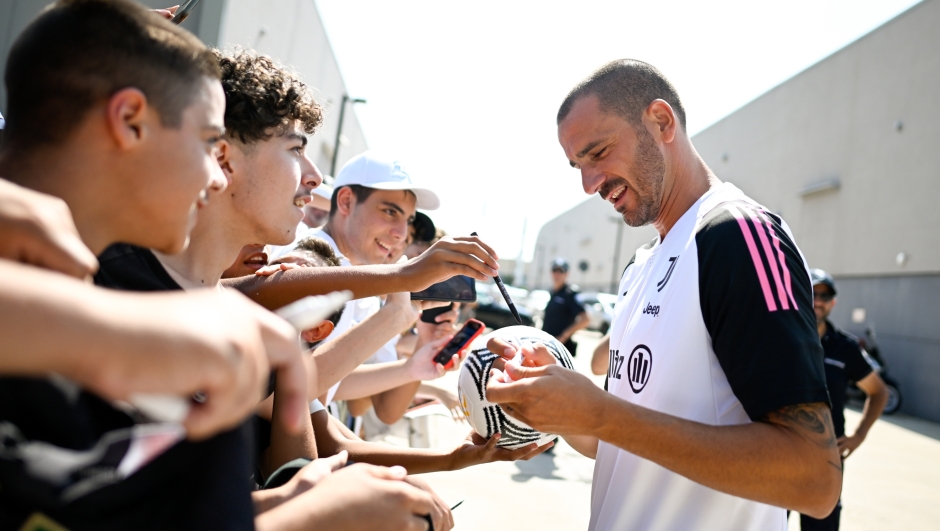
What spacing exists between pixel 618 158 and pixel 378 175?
194 cm

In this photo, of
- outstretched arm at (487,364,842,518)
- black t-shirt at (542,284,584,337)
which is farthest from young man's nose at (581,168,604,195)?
black t-shirt at (542,284,584,337)

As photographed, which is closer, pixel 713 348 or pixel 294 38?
pixel 713 348

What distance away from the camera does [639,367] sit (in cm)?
214

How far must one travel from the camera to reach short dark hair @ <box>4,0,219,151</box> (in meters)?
1.11

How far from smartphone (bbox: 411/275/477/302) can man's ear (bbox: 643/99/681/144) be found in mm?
1176

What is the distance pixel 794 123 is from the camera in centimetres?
2470

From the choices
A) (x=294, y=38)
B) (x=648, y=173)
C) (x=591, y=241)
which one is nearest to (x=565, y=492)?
(x=648, y=173)

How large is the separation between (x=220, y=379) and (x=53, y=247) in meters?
0.33

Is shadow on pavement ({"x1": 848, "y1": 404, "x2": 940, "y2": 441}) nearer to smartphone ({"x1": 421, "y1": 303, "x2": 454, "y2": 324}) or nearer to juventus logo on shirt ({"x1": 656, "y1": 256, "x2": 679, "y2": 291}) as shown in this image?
smartphone ({"x1": 421, "y1": 303, "x2": 454, "y2": 324})

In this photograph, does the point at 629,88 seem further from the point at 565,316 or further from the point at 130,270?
the point at 565,316

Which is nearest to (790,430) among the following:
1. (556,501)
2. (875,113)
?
(556,501)

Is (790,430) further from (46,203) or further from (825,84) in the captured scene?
(825,84)

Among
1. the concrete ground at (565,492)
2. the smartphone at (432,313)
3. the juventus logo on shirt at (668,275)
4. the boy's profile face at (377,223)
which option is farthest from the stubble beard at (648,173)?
the concrete ground at (565,492)

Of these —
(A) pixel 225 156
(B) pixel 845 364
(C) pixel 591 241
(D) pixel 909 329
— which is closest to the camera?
(A) pixel 225 156
